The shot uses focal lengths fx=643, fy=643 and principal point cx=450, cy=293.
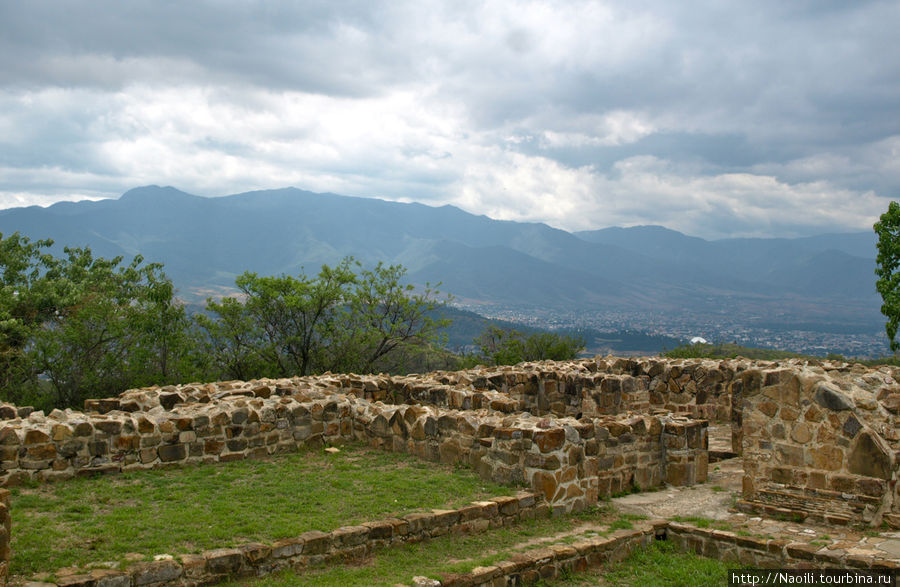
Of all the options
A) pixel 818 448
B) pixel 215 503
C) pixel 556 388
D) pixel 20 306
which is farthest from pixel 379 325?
pixel 818 448

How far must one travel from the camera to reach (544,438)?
10094mm

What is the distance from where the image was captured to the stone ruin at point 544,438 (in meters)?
8.95

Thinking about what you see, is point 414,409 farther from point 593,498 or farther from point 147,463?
point 147,463

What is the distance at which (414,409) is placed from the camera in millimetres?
12664

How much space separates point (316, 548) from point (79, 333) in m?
20.8

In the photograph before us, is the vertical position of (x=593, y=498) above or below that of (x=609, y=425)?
below

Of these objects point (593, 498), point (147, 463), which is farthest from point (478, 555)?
point (147, 463)

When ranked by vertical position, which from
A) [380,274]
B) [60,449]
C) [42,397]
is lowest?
[42,397]

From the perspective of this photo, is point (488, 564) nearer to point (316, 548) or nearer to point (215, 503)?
point (316, 548)

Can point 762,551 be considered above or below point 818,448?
below

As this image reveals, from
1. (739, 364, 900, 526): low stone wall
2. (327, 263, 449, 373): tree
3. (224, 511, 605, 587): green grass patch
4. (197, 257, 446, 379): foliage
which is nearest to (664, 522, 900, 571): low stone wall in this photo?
(739, 364, 900, 526): low stone wall

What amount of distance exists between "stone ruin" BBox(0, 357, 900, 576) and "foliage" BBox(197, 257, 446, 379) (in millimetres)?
12816

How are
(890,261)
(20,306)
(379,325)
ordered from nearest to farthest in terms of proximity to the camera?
(890,261), (20,306), (379,325)

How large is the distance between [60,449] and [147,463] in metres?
1.35
